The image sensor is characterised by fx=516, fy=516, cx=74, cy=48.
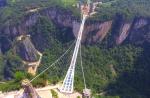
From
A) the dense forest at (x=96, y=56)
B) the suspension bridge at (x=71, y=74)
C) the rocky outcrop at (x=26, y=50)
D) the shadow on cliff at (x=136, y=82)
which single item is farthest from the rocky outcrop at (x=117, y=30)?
the rocky outcrop at (x=26, y=50)

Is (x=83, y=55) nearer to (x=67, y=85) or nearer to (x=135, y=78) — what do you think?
(x=135, y=78)

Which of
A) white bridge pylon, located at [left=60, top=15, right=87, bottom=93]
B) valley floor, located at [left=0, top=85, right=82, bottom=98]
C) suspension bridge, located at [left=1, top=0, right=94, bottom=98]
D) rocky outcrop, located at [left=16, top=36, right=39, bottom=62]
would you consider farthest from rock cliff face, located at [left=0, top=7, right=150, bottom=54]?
valley floor, located at [left=0, top=85, right=82, bottom=98]

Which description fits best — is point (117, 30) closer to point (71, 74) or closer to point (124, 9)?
point (124, 9)

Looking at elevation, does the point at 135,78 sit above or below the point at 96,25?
below

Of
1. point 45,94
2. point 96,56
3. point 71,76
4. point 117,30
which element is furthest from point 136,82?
point 45,94

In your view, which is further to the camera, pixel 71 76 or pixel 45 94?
pixel 71 76

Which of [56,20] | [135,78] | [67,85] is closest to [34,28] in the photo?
[56,20]

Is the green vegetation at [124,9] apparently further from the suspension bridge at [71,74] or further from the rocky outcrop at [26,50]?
the rocky outcrop at [26,50]
